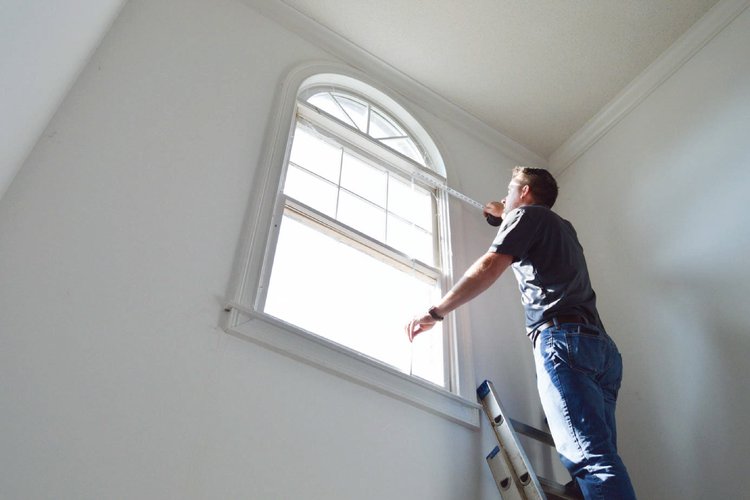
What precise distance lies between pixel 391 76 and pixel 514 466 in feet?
8.18

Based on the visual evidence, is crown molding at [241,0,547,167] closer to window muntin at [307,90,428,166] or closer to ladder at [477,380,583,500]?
window muntin at [307,90,428,166]

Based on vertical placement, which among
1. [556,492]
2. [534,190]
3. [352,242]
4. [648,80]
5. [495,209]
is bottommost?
[556,492]

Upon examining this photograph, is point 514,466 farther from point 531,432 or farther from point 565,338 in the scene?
point 565,338

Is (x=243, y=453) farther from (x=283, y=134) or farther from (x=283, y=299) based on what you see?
(x=283, y=134)

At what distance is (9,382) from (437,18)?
287 cm

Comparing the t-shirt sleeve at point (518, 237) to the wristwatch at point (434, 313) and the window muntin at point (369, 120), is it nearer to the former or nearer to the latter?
the wristwatch at point (434, 313)

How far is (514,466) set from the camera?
2312 mm

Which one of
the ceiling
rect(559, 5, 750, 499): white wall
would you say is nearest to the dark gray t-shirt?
rect(559, 5, 750, 499): white wall

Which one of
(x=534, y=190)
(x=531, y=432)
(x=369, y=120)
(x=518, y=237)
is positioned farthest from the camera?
(x=369, y=120)

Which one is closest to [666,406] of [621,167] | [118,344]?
[621,167]

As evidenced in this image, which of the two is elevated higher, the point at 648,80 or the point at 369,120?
the point at 648,80

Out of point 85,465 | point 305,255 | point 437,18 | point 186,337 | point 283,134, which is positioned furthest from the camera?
point 437,18

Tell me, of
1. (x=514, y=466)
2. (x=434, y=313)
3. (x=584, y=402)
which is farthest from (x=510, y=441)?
(x=434, y=313)

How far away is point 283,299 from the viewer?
8.34 feet
